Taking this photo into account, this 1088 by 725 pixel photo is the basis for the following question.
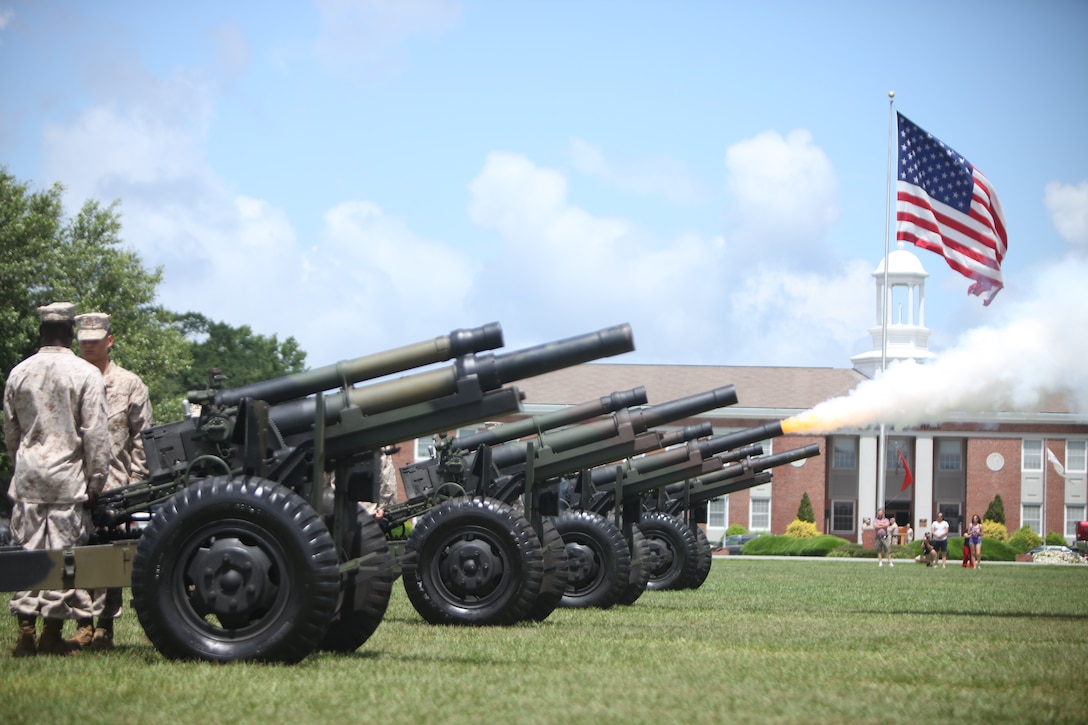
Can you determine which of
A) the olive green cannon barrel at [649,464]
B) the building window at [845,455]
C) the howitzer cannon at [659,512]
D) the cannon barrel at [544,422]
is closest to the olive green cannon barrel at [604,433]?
the cannon barrel at [544,422]

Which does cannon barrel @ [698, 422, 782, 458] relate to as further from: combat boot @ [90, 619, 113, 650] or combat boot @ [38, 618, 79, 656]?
combat boot @ [38, 618, 79, 656]

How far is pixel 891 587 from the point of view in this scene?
24.5m

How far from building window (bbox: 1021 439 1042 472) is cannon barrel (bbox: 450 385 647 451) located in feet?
208

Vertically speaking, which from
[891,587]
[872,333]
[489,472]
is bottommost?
[891,587]

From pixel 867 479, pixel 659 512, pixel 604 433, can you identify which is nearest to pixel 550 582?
pixel 604 433

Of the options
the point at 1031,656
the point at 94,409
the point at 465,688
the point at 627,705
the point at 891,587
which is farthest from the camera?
the point at 891,587

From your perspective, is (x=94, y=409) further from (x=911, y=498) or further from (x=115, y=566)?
(x=911, y=498)

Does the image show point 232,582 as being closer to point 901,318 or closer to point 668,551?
point 668,551

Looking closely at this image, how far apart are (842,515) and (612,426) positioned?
6207 cm

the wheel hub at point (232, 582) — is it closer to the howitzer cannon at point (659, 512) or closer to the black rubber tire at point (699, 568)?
the howitzer cannon at point (659, 512)

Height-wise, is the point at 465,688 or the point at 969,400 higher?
the point at 969,400

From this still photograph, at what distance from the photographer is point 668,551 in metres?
22.2

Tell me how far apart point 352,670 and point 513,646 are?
2.10m

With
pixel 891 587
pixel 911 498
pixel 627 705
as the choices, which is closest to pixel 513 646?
pixel 627 705
